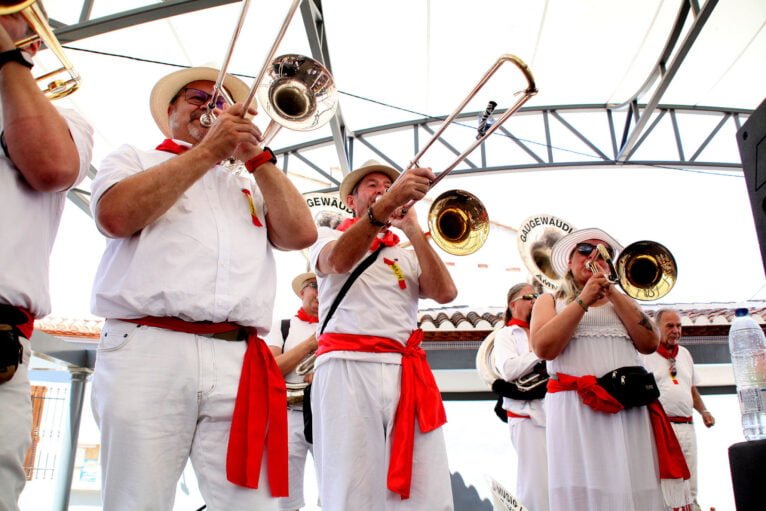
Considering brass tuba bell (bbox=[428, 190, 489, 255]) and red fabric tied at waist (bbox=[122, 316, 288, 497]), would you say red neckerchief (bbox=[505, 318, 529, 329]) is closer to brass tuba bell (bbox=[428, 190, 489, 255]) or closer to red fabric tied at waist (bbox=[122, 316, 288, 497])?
brass tuba bell (bbox=[428, 190, 489, 255])

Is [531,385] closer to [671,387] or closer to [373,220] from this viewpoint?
[671,387]

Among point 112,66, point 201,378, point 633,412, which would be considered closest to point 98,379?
point 201,378

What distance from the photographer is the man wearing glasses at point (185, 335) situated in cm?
178

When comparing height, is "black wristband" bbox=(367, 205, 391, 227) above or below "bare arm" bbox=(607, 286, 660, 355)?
above

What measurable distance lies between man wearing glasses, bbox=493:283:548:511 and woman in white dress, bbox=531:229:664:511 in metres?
1.32

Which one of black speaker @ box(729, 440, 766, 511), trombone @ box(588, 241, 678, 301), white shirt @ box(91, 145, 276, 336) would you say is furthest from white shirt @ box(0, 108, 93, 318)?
trombone @ box(588, 241, 678, 301)

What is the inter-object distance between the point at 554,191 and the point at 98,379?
1041cm

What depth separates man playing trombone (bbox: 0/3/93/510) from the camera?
1561 mm

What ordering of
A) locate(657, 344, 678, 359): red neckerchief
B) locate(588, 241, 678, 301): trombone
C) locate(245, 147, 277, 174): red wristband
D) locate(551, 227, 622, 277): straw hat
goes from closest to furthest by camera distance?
locate(245, 147, 277, 174): red wristband
locate(551, 227, 622, 277): straw hat
locate(588, 241, 678, 301): trombone
locate(657, 344, 678, 359): red neckerchief

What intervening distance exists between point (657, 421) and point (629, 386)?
0.91ft

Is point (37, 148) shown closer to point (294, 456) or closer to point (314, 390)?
point (314, 390)

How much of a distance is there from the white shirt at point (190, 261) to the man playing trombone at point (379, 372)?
907 millimetres

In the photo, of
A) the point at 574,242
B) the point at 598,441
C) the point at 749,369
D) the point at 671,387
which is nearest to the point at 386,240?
the point at 574,242

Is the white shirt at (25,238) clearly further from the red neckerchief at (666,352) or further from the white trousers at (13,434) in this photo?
the red neckerchief at (666,352)
